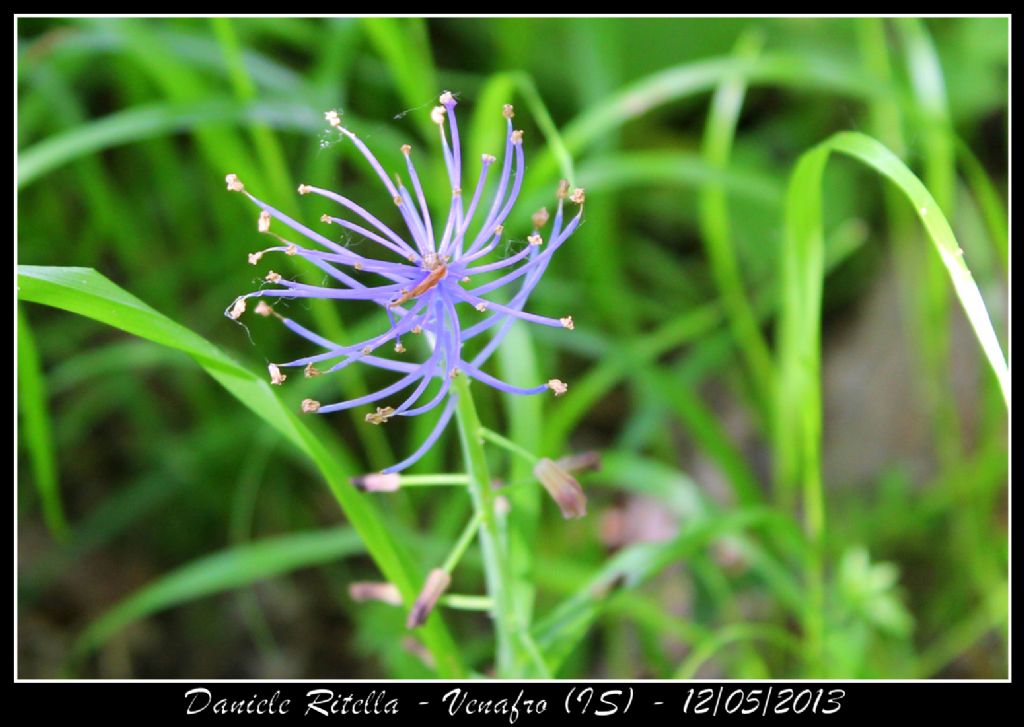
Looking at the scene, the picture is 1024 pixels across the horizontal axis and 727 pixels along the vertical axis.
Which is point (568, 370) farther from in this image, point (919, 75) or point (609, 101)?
point (919, 75)

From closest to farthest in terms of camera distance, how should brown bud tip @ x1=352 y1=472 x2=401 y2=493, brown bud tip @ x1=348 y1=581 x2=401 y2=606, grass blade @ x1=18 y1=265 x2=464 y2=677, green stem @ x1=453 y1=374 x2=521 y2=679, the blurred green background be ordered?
grass blade @ x1=18 y1=265 x2=464 y2=677 < green stem @ x1=453 y1=374 x2=521 y2=679 < brown bud tip @ x1=352 y1=472 x2=401 y2=493 < brown bud tip @ x1=348 y1=581 x2=401 y2=606 < the blurred green background

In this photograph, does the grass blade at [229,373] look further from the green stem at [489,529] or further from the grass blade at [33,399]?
the grass blade at [33,399]

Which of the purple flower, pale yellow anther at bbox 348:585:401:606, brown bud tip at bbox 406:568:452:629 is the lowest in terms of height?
pale yellow anther at bbox 348:585:401:606

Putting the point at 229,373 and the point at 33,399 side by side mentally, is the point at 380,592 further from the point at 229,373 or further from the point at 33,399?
the point at 33,399

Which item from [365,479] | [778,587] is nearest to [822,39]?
[778,587]

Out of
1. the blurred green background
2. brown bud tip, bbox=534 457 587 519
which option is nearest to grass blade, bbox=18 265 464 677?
brown bud tip, bbox=534 457 587 519

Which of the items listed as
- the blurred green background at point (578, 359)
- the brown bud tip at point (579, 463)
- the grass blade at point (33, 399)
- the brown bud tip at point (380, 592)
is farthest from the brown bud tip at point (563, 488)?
the grass blade at point (33, 399)

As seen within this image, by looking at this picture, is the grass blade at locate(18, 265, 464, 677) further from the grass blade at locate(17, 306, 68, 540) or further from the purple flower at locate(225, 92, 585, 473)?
the grass blade at locate(17, 306, 68, 540)
